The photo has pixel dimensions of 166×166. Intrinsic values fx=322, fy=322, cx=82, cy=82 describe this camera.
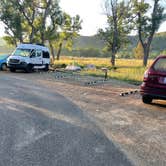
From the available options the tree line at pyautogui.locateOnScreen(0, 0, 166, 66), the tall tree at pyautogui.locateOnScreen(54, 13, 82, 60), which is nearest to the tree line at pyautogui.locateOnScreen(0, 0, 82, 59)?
the tree line at pyautogui.locateOnScreen(0, 0, 166, 66)

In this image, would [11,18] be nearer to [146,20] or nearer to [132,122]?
[146,20]

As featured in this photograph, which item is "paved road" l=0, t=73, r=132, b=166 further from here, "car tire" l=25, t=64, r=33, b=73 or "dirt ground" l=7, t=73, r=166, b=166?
"car tire" l=25, t=64, r=33, b=73

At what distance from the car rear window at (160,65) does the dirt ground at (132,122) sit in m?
1.19

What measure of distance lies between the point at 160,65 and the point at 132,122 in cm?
270

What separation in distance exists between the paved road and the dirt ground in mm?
262

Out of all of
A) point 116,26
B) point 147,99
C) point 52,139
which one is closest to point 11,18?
point 116,26

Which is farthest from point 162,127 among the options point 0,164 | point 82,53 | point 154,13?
point 82,53

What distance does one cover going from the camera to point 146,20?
42344 mm

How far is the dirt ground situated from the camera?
5.32m

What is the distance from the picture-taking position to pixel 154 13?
133 feet

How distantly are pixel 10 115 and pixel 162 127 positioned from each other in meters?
3.63

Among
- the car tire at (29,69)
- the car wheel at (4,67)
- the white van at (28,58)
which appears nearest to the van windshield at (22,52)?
the white van at (28,58)

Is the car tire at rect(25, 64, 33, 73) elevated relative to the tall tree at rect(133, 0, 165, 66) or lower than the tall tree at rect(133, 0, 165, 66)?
lower

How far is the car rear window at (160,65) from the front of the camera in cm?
948
